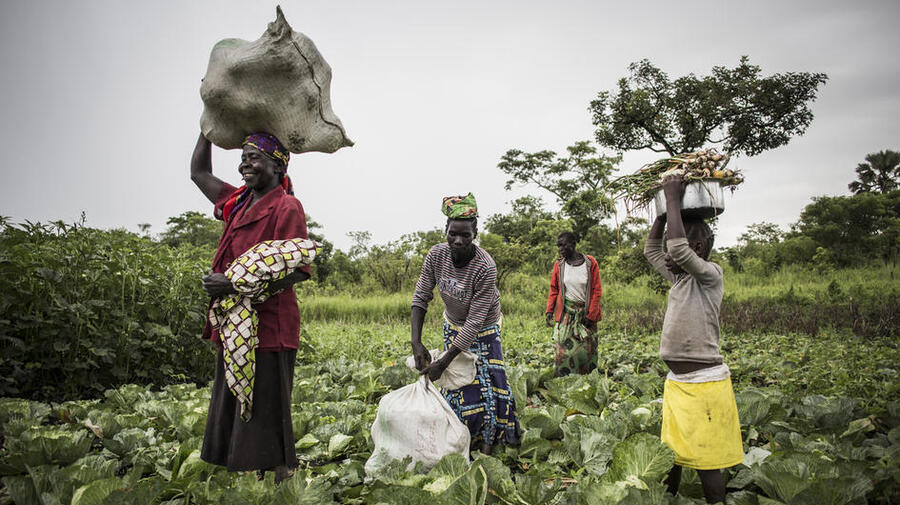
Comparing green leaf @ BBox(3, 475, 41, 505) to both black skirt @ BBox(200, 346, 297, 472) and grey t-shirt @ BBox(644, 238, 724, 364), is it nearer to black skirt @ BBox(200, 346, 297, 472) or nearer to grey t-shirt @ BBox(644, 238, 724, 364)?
black skirt @ BBox(200, 346, 297, 472)

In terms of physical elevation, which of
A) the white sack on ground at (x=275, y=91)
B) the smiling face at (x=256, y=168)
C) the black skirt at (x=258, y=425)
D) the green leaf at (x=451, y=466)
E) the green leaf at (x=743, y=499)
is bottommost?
the green leaf at (x=743, y=499)

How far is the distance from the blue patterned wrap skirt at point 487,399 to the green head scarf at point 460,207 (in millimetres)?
673

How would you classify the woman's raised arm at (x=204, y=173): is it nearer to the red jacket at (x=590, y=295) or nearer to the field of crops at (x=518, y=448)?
the field of crops at (x=518, y=448)

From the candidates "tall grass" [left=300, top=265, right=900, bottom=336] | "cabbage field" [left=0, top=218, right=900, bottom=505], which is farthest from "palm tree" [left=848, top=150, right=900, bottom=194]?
"cabbage field" [left=0, top=218, right=900, bottom=505]

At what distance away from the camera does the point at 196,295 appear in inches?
202

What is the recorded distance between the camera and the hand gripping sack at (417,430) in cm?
258

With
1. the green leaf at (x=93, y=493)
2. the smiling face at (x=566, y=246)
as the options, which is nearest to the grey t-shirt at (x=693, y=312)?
the green leaf at (x=93, y=493)

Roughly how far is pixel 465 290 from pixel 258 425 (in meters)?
1.26

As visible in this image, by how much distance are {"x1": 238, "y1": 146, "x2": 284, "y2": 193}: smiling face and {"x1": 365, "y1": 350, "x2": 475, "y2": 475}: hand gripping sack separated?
1.29 meters

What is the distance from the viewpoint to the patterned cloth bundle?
2.00 metres

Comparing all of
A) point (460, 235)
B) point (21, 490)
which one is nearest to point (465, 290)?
point (460, 235)

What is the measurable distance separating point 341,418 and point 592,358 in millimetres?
2757

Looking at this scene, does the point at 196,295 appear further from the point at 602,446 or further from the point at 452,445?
the point at 602,446

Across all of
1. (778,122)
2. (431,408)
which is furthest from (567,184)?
(431,408)
